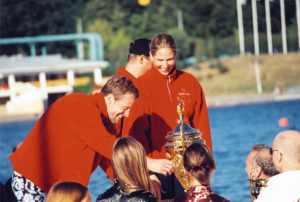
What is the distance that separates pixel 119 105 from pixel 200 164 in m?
0.70

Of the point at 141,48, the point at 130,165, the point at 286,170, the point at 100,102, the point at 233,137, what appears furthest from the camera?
the point at 233,137

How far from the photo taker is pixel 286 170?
3.05 meters

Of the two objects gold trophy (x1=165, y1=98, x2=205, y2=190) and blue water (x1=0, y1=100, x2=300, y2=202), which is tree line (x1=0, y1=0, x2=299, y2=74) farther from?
gold trophy (x1=165, y1=98, x2=205, y2=190)

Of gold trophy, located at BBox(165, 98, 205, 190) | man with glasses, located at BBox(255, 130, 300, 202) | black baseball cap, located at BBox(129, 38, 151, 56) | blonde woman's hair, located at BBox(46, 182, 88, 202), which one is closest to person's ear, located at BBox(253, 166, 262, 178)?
gold trophy, located at BBox(165, 98, 205, 190)

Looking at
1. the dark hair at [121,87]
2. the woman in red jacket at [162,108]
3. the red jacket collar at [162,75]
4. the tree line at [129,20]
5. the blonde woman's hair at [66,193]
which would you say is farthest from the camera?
the tree line at [129,20]

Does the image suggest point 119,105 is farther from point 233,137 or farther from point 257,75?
point 257,75

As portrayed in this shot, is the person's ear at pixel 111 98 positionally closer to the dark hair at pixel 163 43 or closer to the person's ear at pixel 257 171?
the dark hair at pixel 163 43

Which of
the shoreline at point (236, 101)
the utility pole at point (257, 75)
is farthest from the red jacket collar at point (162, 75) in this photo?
the utility pole at point (257, 75)

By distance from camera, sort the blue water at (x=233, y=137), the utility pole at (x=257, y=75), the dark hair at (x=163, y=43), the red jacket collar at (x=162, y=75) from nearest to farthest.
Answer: the dark hair at (x=163, y=43), the red jacket collar at (x=162, y=75), the blue water at (x=233, y=137), the utility pole at (x=257, y=75)

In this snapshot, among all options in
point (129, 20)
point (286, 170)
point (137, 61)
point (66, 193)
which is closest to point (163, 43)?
point (137, 61)

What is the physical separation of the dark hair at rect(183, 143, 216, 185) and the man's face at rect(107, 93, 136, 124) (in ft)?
1.80

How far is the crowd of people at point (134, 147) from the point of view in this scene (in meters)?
2.98

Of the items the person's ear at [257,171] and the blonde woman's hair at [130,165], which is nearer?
the blonde woman's hair at [130,165]

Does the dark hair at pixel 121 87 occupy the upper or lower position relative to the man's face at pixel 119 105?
upper
